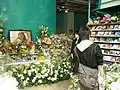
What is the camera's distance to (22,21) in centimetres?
575

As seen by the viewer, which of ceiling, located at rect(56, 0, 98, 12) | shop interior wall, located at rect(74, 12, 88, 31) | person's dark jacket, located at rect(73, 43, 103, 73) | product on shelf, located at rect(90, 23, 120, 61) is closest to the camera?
person's dark jacket, located at rect(73, 43, 103, 73)

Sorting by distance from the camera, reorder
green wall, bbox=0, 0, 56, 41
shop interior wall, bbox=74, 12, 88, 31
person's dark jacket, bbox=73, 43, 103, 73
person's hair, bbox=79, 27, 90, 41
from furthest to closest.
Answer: shop interior wall, bbox=74, 12, 88, 31
green wall, bbox=0, 0, 56, 41
person's hair, bbox=79, 27, 90, 41
person's dark jacket, bbox=73, 43, 103, 73

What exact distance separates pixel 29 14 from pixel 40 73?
2.63 metres

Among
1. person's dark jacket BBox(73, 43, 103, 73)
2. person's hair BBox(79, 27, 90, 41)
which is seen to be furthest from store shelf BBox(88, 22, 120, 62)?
person's dark jacket BBox(73, 43, 103, 73)

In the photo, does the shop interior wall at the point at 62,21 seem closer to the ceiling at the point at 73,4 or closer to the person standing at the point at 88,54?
the ceiling at the point at 73,4

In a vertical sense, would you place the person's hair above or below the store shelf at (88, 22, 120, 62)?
above

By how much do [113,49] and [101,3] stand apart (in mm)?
1459

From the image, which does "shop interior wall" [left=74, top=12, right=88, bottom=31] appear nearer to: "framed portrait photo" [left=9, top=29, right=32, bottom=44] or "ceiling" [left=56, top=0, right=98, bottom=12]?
"ceiling" [left=56, top=0, right=98, bottom=12]

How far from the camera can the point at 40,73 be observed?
373 centimetres

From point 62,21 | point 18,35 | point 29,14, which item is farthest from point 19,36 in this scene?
point 62,21

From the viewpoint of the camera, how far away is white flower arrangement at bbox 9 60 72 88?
3.57 meters

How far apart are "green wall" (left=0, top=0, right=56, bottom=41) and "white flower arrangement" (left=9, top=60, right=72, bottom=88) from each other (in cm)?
200

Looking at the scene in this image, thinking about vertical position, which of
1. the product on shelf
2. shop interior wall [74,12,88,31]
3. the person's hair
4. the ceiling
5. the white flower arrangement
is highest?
the ceiling

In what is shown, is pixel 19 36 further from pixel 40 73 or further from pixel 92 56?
pixel 92 56
